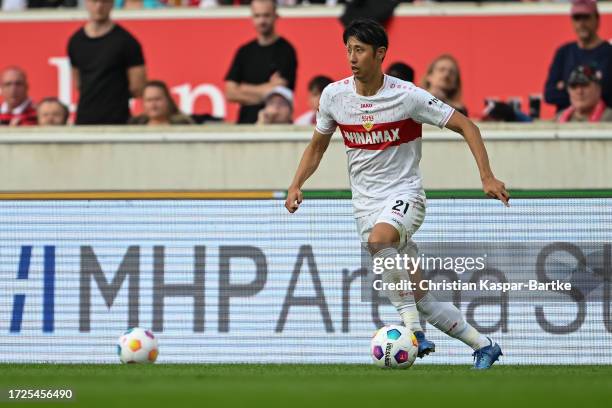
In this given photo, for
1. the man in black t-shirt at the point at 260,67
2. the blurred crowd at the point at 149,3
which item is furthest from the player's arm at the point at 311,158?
the blurred crowd at the point at 149,3

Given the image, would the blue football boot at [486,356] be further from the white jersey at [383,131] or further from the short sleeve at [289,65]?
the short sleeve at [289,65]

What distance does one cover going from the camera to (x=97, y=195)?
1295 centimetres

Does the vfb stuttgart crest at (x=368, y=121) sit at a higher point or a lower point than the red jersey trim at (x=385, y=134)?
higher

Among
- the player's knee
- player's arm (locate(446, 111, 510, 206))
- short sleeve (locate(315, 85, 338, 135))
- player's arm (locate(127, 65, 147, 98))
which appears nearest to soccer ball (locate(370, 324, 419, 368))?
the player's knee

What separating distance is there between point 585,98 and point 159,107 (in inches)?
167

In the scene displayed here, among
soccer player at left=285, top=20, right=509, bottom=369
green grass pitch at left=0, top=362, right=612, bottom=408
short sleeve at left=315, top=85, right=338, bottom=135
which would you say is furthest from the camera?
short sleeve at left=315, top=85, right=338, bottom=135

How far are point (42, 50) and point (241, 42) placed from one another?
235cm

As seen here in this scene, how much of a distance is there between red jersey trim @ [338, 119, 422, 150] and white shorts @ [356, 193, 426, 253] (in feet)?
1.26

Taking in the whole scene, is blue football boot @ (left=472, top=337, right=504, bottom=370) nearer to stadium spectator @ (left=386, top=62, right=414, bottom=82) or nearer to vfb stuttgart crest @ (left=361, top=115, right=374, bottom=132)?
vfb stuttgart crest @ (left=361, top=115, right=374, bottom=132)

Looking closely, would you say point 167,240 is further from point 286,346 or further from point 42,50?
point 42,50

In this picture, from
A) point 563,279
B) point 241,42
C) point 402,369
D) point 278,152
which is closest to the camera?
point 402,369

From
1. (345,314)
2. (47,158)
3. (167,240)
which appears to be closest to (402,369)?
(345,314)

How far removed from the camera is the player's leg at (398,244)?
1077cm

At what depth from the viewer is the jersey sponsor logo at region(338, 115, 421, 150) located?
11.0 meters
